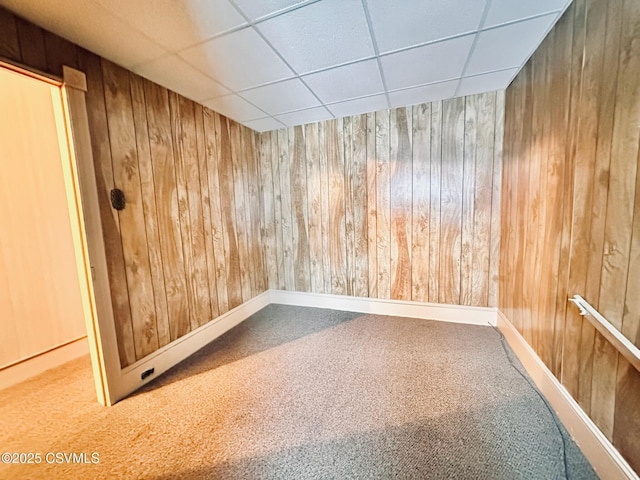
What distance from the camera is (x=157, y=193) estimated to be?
78.6 inches

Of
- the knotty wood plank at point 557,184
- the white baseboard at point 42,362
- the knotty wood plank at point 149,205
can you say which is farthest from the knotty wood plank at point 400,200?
the white baseboard at point 42,362

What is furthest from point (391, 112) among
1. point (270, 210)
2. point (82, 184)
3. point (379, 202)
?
point (82, 184)

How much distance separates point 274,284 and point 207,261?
118 centimetres

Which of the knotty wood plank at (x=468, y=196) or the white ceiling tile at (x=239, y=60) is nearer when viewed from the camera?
the white ceiling tile at (x=239, y=60)

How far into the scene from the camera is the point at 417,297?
2.79 m

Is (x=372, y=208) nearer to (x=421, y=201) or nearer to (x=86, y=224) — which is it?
(x=421, y=201)

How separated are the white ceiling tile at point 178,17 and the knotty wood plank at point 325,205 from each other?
5.53 ft

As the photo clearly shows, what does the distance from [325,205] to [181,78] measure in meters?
1.87

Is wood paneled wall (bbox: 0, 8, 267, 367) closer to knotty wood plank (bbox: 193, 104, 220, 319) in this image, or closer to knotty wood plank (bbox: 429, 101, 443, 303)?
knotty wood plank (bbox: 193, 104, 220, 319)

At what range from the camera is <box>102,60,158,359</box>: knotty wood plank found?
1.69 metres

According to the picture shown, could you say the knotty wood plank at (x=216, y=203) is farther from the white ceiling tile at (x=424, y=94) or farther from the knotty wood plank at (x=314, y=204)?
the white ceiling tile at (x=424, y=94)

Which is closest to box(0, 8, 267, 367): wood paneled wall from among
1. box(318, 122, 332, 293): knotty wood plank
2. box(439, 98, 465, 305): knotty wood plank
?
box(318, 122, 332, 293): knotty wood plank

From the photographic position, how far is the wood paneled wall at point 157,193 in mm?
1596

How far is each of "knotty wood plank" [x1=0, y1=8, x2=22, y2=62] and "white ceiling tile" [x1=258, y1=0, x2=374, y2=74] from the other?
4.20ft
